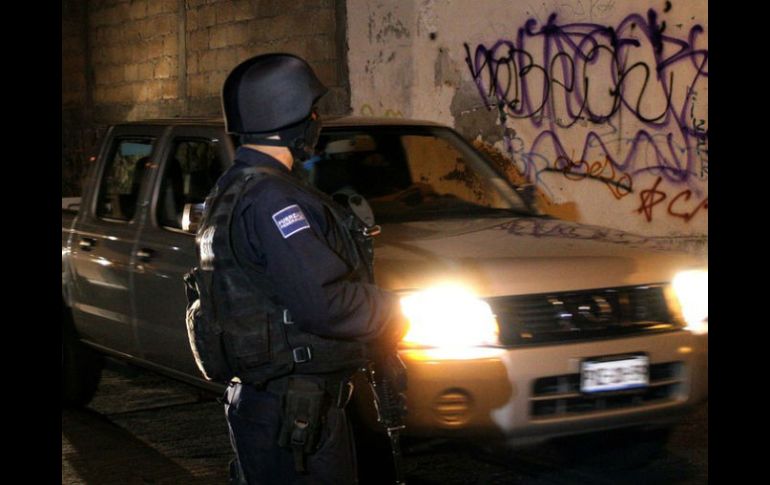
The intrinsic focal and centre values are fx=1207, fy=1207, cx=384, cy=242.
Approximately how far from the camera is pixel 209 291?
3.13 metres

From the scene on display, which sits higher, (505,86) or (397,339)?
(505,86)

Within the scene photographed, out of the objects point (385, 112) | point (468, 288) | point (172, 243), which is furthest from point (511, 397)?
point (385, 112)

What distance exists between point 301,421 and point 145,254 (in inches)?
117

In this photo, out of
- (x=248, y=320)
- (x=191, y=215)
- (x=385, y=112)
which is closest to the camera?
(x=248, y=320)

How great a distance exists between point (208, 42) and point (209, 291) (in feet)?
39.6

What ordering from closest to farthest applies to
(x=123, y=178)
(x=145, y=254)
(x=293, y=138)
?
1. (x=293, y=138)
2. (x=145, y=254)
3. (x=123, y=178)

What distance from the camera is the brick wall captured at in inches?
516

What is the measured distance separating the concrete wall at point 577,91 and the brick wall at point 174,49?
839mm

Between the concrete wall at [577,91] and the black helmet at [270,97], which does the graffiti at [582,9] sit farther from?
the black helmet at [270,97]

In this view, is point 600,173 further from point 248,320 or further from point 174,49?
point 248,320

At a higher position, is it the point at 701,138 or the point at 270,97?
the point at 701,138

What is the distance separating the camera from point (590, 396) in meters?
4.52
